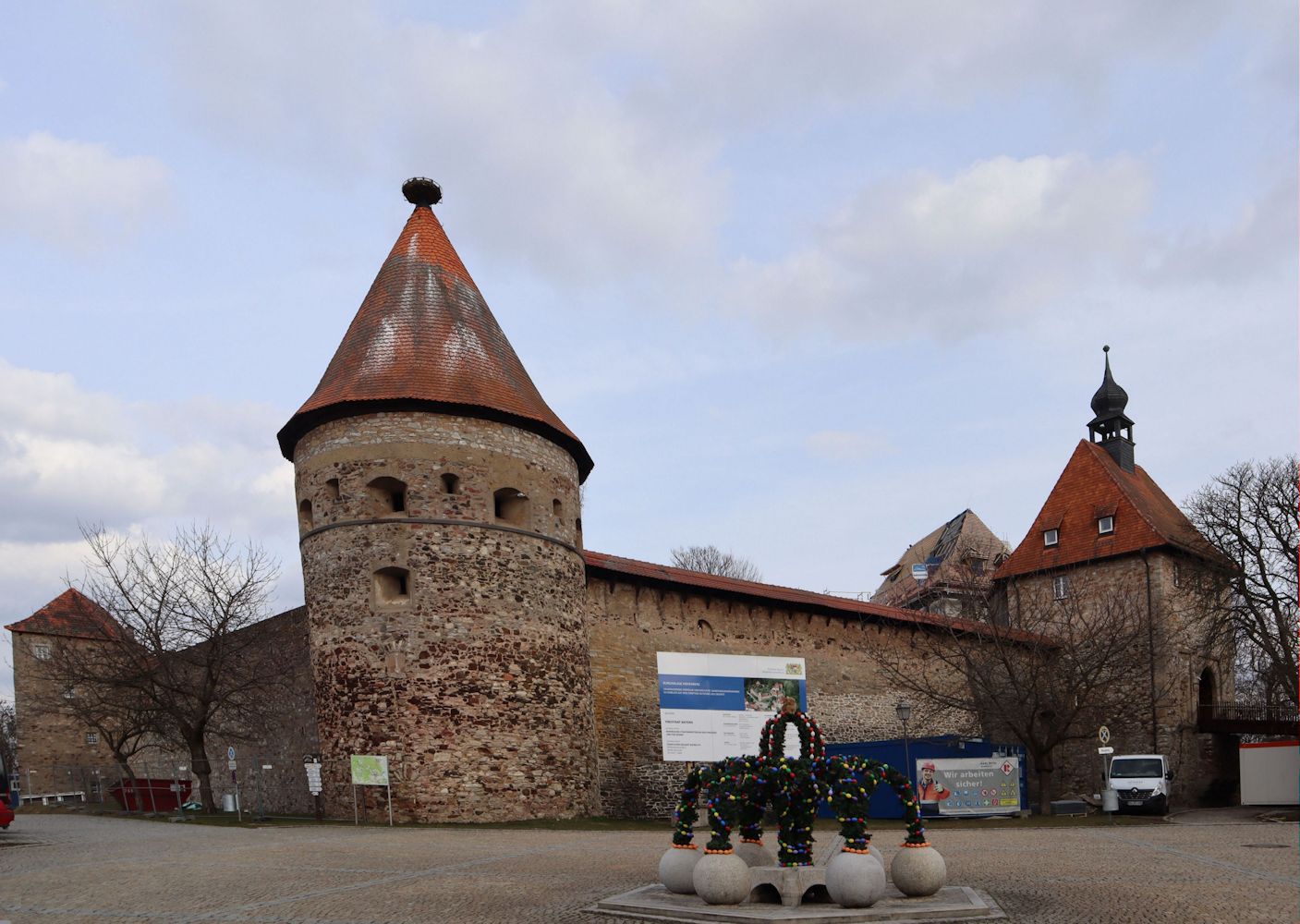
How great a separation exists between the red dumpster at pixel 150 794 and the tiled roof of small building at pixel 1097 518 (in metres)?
24.5

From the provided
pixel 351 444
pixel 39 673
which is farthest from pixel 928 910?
pixel 39 673

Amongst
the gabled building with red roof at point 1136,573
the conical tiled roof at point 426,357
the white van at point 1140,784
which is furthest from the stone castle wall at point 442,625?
the gabled building with red roof at point 1136,573

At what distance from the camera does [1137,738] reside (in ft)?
110

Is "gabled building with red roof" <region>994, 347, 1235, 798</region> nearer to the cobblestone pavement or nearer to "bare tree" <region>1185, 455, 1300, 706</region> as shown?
"bare tree" <region>1185, 455, 1300, 706</region>

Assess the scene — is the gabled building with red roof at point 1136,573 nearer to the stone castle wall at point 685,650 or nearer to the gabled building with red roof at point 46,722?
the stone castle wall at point 685,650

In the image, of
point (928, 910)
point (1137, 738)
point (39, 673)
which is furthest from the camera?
point (39, 673)

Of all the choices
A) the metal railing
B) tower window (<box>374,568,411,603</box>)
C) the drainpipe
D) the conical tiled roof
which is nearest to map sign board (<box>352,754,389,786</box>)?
tower window (<box>374,568,411,603</box>)

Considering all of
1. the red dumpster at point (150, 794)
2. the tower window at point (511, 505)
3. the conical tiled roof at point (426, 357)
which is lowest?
the red dumpster at point (150, 794)

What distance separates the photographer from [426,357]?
21.5 metres

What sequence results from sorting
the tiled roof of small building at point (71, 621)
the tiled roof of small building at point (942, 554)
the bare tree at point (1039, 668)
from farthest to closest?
the tiled roof of small building at point (942, 554)
the tiled roof of small building at point (71, 621)
the bare tree at point (1039, 668)

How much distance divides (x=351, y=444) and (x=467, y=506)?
7.37ft

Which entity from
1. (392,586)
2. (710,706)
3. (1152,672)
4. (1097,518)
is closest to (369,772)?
(392,586)

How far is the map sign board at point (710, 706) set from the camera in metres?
22.7

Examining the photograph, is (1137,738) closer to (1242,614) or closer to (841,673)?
(1242,614)
